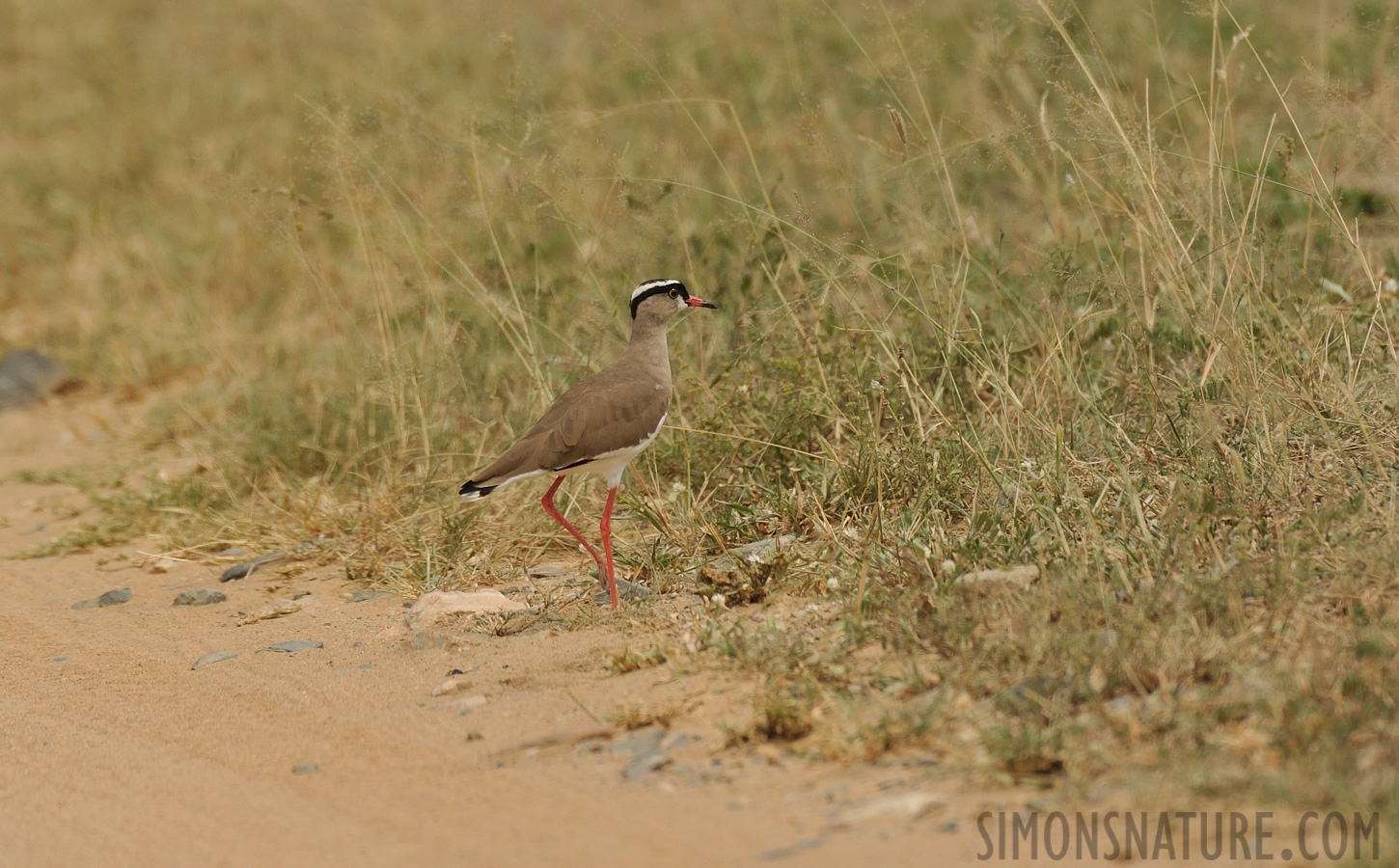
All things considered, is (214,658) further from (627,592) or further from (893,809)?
(893,809)

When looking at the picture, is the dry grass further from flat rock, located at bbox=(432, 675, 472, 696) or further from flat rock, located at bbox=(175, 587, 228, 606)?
flat rock, located at bbox=(432, 675, 472, 696)

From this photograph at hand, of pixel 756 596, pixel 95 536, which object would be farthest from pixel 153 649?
pixel 756 596

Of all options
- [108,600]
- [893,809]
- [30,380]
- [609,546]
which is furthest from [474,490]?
[30,380]

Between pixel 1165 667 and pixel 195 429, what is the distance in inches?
235

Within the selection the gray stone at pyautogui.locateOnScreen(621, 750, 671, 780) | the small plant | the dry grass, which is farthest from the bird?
the gray stone at pyautogui.locateOnScreen(621, 750, 671, 780)

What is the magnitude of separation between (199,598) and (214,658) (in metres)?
0.88

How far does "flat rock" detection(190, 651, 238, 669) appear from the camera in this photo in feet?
16.3

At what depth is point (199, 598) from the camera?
5785mm

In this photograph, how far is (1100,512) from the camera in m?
4.60

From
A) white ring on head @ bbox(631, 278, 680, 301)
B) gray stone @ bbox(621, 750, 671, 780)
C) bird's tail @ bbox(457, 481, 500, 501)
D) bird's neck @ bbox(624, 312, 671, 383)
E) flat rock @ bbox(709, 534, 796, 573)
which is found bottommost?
gray stone @ bbox(621, 750, 671, 780)

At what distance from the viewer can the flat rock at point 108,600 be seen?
5.91 m

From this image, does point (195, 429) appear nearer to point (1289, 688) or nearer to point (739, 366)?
point (739, 366)

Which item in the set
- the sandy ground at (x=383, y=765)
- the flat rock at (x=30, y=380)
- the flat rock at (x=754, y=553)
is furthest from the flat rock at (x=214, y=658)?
the flat rock at (x=30, y=380)

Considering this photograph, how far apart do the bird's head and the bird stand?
28cm
